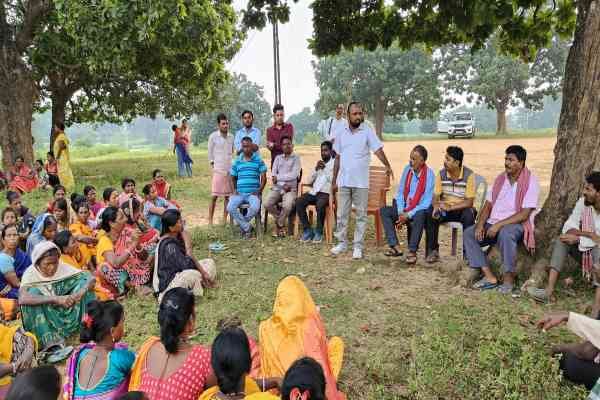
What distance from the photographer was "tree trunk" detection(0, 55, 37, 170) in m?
12.6

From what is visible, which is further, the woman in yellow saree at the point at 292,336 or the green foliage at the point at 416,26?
the green foliage at the point at 416,26

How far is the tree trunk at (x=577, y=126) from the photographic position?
4.39 m

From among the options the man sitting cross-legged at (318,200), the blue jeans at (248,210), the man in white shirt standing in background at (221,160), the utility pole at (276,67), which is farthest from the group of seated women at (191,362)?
the utility pole at (276,67)

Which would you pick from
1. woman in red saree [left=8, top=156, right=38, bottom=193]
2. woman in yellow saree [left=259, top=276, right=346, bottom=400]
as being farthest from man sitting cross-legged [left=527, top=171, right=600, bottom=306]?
woman in red saree [left=8, top=156, right=38, bottom=193]

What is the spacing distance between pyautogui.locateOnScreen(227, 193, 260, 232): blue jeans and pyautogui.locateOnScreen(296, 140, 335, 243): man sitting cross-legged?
2.18ft

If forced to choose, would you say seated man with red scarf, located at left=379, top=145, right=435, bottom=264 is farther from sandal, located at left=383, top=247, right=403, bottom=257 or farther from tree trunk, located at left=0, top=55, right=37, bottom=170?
tree trunk, located at left=0, top=55, right=37, bottom=170

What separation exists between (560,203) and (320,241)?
3263mm

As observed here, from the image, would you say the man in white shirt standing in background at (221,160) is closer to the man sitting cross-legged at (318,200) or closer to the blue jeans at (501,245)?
the man sitting cross-legged at (318,200)

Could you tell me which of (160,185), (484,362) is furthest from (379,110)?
(484,362)

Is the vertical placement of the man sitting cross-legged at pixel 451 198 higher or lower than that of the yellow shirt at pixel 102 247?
higher

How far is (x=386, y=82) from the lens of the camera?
36375mm

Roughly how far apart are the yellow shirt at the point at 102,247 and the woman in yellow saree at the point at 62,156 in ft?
25.6

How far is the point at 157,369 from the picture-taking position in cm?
247

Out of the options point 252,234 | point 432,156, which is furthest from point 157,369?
point 432,156
